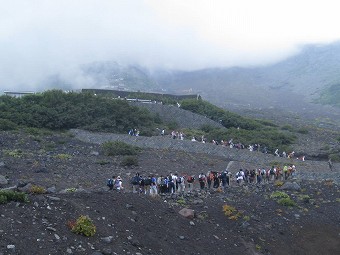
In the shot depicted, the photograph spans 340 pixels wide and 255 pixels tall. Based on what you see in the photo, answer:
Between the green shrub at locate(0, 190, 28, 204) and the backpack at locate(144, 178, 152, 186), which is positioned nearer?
the green shrub at locate(0, 190, 28, 204)

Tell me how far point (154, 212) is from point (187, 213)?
5.28 feet

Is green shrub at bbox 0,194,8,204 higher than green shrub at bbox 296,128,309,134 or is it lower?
higher

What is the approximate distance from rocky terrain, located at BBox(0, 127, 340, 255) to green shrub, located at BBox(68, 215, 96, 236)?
0.52 feet

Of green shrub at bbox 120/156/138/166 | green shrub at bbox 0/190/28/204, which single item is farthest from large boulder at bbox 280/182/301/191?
green shrub at bbox 0/190/28/204

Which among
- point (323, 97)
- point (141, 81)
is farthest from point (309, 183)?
point (323, 97)

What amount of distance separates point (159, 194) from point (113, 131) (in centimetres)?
2596

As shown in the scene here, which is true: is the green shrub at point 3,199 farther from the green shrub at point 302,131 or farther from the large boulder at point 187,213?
the green shrub at point 302,131

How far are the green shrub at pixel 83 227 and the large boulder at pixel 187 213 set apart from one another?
534cm

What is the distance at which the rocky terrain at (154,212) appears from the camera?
548 inches

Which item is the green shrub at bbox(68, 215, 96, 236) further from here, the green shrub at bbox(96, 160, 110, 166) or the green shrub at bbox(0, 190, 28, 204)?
the green shrub at bbox(96, 160, 110, 166)

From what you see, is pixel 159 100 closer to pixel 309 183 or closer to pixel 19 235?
pixel 309 183

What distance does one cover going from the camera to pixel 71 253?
12.9 metres

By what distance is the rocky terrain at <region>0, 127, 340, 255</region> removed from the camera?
45.7 ft

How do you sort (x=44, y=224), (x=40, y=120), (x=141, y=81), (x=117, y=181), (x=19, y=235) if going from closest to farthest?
(x=19, y=235) → (x=44, y=224) → (x=117, y=181) → (x=40, y=120) → (x=141, y=81)
